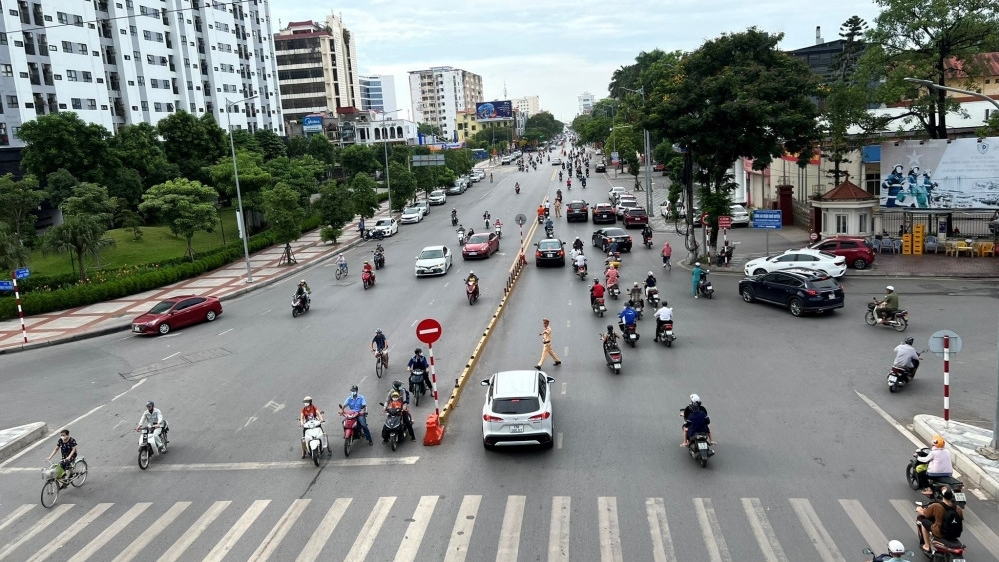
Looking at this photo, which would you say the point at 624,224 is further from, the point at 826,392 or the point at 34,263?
the point at 34,263

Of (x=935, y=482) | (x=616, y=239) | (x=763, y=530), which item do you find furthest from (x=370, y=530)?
(x=616, y=239)

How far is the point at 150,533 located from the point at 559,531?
6731mm

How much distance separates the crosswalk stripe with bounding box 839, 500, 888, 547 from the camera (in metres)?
10.4

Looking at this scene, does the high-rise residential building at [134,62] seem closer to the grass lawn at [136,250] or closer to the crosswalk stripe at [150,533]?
the grass lawn at [136,250]

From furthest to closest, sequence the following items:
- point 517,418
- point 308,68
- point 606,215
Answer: point 308,68 → point 606,215 → point 517,418

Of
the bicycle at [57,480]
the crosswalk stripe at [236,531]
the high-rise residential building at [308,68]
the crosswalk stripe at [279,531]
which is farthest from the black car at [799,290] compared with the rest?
the high-rise residential building at [308,68]

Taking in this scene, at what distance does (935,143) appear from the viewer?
3391 cm

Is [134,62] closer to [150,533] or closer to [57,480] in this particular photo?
[57,480]

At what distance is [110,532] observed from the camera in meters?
12.0

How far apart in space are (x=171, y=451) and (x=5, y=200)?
32.1m

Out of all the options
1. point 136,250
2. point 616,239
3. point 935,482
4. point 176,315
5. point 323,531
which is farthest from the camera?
point 136,250

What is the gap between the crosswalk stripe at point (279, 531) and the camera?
1084 cm

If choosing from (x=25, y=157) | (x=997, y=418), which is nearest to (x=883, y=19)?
(x=997, y=418)

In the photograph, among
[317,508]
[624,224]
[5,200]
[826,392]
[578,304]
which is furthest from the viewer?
[624,224]
